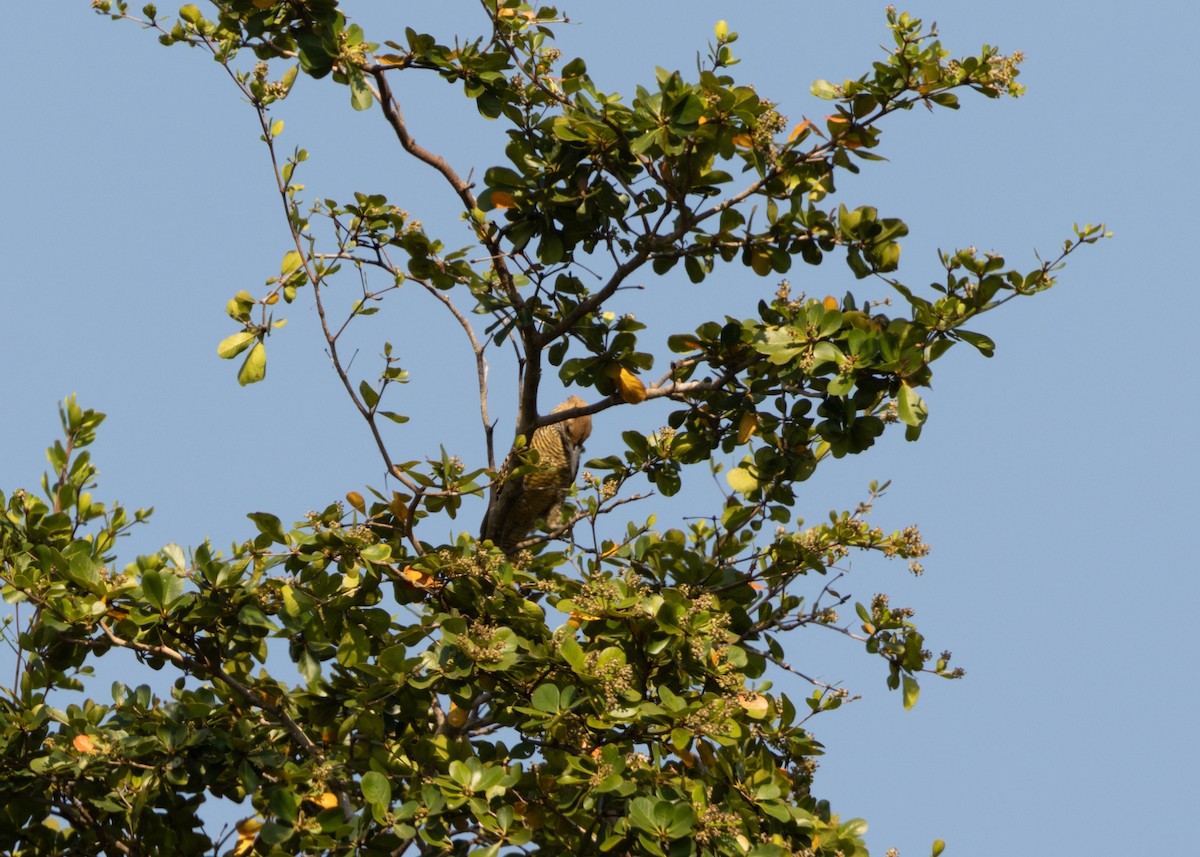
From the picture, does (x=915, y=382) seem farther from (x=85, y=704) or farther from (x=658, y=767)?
(x=85, y=704)

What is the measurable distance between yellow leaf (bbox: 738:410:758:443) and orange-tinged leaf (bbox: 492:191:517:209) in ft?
3.53

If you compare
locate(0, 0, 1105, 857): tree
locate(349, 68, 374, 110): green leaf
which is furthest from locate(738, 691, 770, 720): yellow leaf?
locate(349, 68, 374, 110): green leaf

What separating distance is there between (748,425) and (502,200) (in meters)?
1.13

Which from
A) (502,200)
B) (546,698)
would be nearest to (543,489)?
(502,200)

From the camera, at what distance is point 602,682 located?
13.9ft

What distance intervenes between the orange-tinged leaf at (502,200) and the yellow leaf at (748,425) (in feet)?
3.53

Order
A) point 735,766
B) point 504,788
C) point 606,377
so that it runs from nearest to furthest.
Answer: point 504,788 → point 735,766 → point 606,377

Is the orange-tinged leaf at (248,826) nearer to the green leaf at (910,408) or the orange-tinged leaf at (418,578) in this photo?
the orange-tinged leaf at (418,578)

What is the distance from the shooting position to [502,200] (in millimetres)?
4793

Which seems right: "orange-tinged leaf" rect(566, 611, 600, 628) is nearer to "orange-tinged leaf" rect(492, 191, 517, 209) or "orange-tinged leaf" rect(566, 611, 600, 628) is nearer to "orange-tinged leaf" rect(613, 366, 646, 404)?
"orange-tinged leaf" rect(613, 366, 646, 404)

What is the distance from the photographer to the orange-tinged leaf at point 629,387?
4.98 m

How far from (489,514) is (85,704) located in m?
1.54

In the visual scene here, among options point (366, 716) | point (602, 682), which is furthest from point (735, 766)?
point (366, 716)

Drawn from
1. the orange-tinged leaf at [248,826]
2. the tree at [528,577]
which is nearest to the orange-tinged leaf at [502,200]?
the tree at [528,577]
